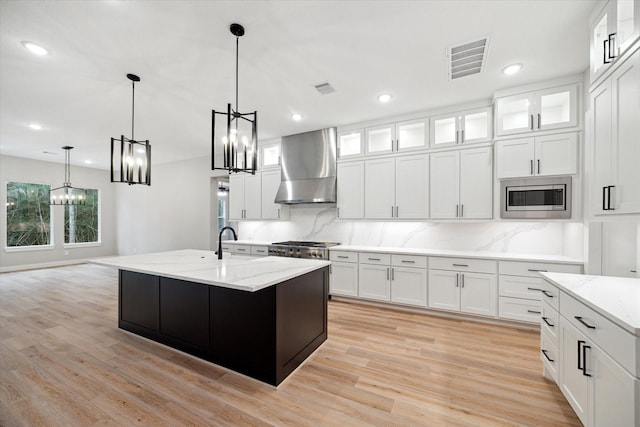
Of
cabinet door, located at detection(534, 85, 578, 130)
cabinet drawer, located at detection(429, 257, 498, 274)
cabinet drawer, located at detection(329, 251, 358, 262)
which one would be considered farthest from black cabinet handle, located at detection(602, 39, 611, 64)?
cabinet drawer, located at detection(329, 251, 358, 262)

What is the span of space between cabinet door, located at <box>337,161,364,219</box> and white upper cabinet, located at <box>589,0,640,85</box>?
2747 millimetres

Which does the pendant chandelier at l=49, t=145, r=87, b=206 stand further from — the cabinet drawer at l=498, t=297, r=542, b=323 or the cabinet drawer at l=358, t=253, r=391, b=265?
the cabinet drawer at l=498, t=297, r=542, b=323

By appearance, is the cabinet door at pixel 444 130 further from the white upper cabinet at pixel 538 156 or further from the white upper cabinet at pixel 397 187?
the white upper cabinet at pixel 538 156

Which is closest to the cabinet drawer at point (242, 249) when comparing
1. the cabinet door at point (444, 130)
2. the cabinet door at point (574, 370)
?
the cabinet door at point (444, 130)

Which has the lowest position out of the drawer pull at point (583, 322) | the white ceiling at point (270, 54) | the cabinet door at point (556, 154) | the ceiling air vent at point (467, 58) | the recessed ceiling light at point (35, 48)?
the drawer pull at point (583, 322)

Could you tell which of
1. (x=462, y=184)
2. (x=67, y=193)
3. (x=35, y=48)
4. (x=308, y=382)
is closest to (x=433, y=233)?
(x=462, y=184)

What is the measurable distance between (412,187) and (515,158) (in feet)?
4.16

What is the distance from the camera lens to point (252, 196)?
17.9 feet

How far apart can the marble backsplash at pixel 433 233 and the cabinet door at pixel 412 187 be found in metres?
0.34

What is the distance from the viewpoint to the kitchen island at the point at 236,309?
2098 millimetres

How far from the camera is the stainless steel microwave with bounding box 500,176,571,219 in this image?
299 centimetres

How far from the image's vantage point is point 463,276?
339 centimetres

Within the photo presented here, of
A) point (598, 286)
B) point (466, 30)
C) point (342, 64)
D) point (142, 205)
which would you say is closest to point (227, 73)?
point (342, 64)

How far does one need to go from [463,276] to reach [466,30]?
2714 mm
